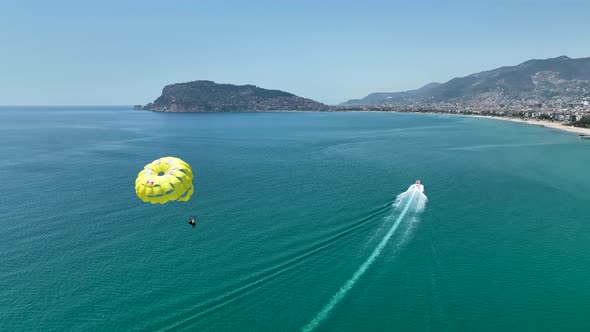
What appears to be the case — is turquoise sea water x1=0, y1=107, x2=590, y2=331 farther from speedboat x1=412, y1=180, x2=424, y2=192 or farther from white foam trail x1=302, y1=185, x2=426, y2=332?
speedboat x1=412, y1=180, x2=424, y2=192

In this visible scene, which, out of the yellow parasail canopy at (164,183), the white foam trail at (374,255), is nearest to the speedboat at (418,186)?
the white foam trail at (374,255)

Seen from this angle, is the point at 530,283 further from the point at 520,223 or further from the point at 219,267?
the point at 219,267

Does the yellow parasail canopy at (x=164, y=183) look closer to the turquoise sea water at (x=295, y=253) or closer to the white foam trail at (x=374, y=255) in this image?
the turquoise sea water at (x=295, y=253)

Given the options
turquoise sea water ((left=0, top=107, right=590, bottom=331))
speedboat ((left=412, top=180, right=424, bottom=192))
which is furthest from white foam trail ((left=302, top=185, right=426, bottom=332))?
turquoise sea water ((left=0, top=107, right=590, bottom=331))

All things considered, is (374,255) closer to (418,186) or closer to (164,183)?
(164,183)

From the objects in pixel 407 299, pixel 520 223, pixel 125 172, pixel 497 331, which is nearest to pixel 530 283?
pixel 497 331
